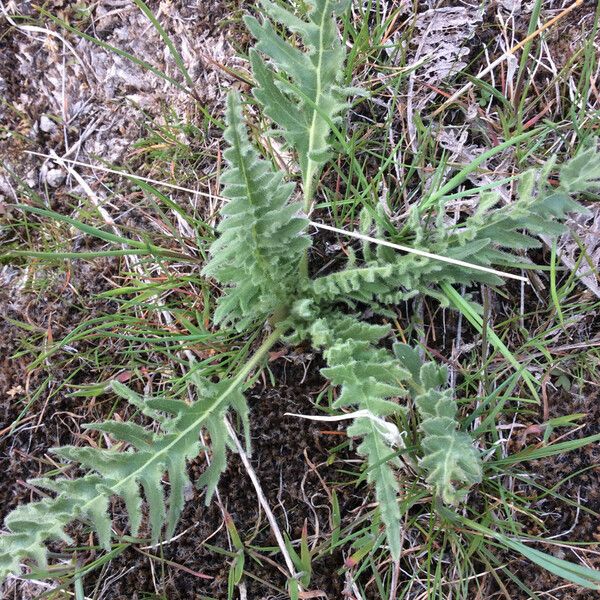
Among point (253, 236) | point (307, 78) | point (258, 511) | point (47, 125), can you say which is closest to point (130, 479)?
point (258, 511)

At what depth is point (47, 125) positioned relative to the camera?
2.76 meters

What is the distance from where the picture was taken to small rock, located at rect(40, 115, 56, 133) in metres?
2.76

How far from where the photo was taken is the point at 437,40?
93.2 inches

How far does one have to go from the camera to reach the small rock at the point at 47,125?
276cm

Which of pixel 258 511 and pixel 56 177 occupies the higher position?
pixel 56 177

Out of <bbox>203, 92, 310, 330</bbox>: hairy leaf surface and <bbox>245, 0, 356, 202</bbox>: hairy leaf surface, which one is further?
<bbox>245, 0, 356, 202</bbox>: hairy leaf surface

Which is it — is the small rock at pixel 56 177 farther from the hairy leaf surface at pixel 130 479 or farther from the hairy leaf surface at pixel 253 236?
the hairy leaf surface at pixel 130 479

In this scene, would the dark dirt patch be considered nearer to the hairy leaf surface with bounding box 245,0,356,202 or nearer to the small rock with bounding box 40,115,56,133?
the hairy leaf surface with bounding box 245,0,356,202

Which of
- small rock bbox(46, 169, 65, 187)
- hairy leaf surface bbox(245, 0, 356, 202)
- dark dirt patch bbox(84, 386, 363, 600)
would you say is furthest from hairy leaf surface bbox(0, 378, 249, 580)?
small rock bbox(46, 169, 65, 187)

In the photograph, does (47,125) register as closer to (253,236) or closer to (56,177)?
(56,177)

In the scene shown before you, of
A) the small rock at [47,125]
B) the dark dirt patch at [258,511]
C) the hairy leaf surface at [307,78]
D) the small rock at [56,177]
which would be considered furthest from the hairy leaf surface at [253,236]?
the small rock at [47,125]

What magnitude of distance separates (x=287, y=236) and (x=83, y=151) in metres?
1.28

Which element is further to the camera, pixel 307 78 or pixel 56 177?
pixel 56 177

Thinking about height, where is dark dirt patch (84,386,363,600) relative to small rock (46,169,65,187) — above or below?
below
